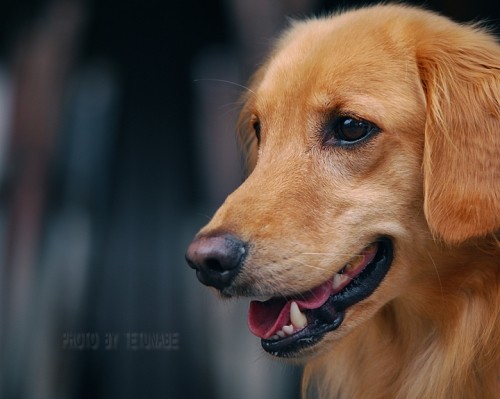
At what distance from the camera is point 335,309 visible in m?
1.85

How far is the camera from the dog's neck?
6.26ft

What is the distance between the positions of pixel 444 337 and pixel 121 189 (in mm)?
1714

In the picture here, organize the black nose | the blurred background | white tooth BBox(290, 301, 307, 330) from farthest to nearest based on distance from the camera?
the blurred background, white tooth BBox(290, 301, 307, 330), the black nose

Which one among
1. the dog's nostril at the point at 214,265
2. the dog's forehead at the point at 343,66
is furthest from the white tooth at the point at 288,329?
the dog's forehead at the point at 343,66

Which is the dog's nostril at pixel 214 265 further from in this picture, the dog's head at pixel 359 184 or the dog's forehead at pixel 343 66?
the dog's forehead at pixel 343 66

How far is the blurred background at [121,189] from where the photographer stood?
3.03 m

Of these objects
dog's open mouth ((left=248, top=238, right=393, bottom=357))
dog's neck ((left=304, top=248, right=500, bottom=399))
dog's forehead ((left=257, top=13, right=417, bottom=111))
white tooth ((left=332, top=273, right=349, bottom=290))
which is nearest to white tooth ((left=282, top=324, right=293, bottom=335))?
dog's open mouth ((left=248, top=238, right=393, bottom=357))

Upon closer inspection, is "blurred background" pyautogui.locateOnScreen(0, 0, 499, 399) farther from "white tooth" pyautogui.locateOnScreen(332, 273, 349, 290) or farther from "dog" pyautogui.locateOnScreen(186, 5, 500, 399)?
"white tooth" pyautogui.locateOnScreen(332, 273, 349, 290)

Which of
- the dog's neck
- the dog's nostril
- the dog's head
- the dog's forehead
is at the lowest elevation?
the dog's neck

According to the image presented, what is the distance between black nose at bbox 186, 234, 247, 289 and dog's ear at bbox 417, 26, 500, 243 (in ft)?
1.66

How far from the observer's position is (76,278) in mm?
3096

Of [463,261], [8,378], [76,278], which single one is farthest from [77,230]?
[463,261]

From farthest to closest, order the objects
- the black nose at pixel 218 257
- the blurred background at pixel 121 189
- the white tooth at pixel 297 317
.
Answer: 1. the blurred background at pixel 121 189
2. the white tooth at pixel 297 317
3. the black nose at pixel 218 257

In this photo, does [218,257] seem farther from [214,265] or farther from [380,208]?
[380,208]
